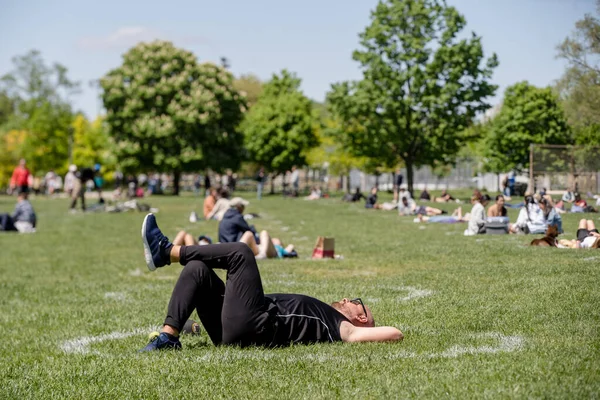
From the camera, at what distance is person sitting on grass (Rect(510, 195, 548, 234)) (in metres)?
18.2

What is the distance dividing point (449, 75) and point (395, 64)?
198 inches

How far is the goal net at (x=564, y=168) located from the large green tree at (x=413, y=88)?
1178 inches

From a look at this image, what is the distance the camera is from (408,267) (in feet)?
45.2

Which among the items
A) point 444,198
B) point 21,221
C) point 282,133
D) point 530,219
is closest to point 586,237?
point 530,219

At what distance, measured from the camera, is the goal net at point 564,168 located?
14141 millimetres

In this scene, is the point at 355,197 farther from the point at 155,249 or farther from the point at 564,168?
the point at 155,249

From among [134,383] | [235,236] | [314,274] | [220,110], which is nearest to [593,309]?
[134,383]

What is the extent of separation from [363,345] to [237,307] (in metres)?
1.25

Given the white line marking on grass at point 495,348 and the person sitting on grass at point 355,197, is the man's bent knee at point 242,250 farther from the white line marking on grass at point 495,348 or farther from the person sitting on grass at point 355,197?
the person sitting on grass at point 355,197

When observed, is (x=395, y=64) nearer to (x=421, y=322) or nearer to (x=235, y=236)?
(x=235, y=236)

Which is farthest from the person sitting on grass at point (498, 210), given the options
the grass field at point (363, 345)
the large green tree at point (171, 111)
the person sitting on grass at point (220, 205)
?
the large green tree at point (171, 111)

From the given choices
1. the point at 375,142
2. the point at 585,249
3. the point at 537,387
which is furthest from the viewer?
the point at 375,142

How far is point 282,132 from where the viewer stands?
249ft

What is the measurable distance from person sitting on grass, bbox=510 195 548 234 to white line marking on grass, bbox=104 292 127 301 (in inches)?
410
